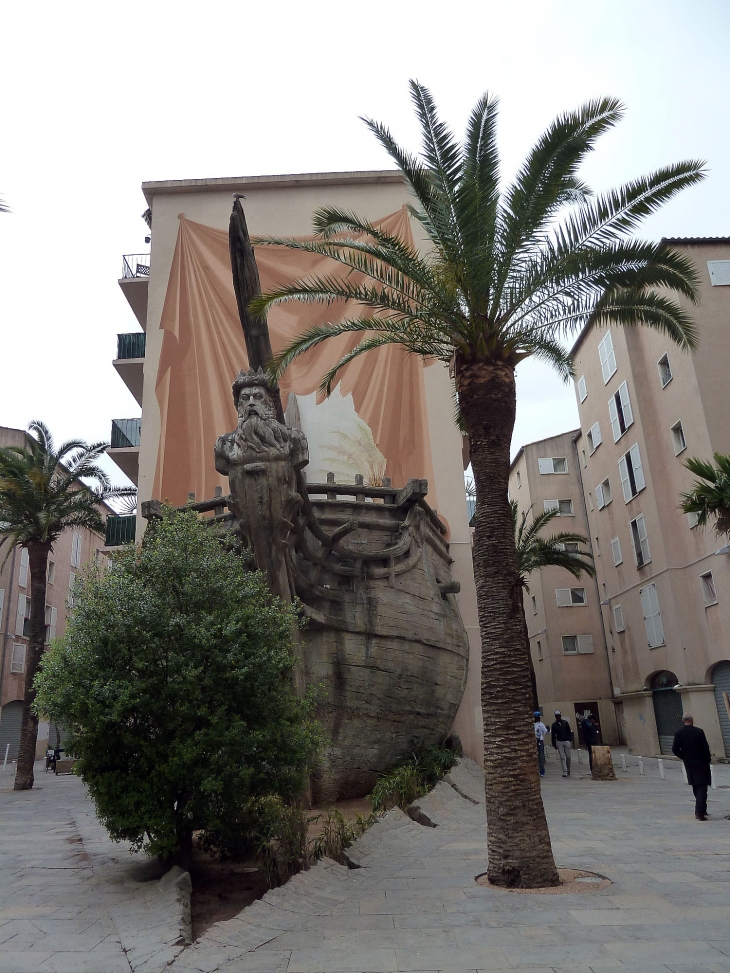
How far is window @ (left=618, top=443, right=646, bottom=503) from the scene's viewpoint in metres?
26.2

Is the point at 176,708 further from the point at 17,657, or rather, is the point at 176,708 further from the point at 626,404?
the point at 17,657

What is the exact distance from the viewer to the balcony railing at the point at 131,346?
25380 millimetres

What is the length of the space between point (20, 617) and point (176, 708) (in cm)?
3289

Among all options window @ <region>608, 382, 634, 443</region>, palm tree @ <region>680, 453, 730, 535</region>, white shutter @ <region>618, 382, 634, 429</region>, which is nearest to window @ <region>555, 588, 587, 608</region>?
window @ <region>608, 382, 634, 443</region>

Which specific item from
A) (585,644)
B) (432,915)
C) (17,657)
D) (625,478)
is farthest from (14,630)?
(432,915)

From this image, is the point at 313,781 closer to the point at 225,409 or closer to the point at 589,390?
the point at 225,409

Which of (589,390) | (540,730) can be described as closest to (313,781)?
(540,730)

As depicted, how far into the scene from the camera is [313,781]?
11531 millimetres

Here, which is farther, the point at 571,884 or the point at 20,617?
the point at 20,617

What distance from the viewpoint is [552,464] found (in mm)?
36938

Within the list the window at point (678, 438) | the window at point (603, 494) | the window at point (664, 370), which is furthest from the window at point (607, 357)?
the window at point (678, 438)

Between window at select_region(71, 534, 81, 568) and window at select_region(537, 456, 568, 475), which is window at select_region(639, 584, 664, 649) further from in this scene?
window at select_region(71, 534, 81, 568)

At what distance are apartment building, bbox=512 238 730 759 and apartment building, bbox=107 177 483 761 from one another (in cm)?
681

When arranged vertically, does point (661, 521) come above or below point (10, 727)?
above
